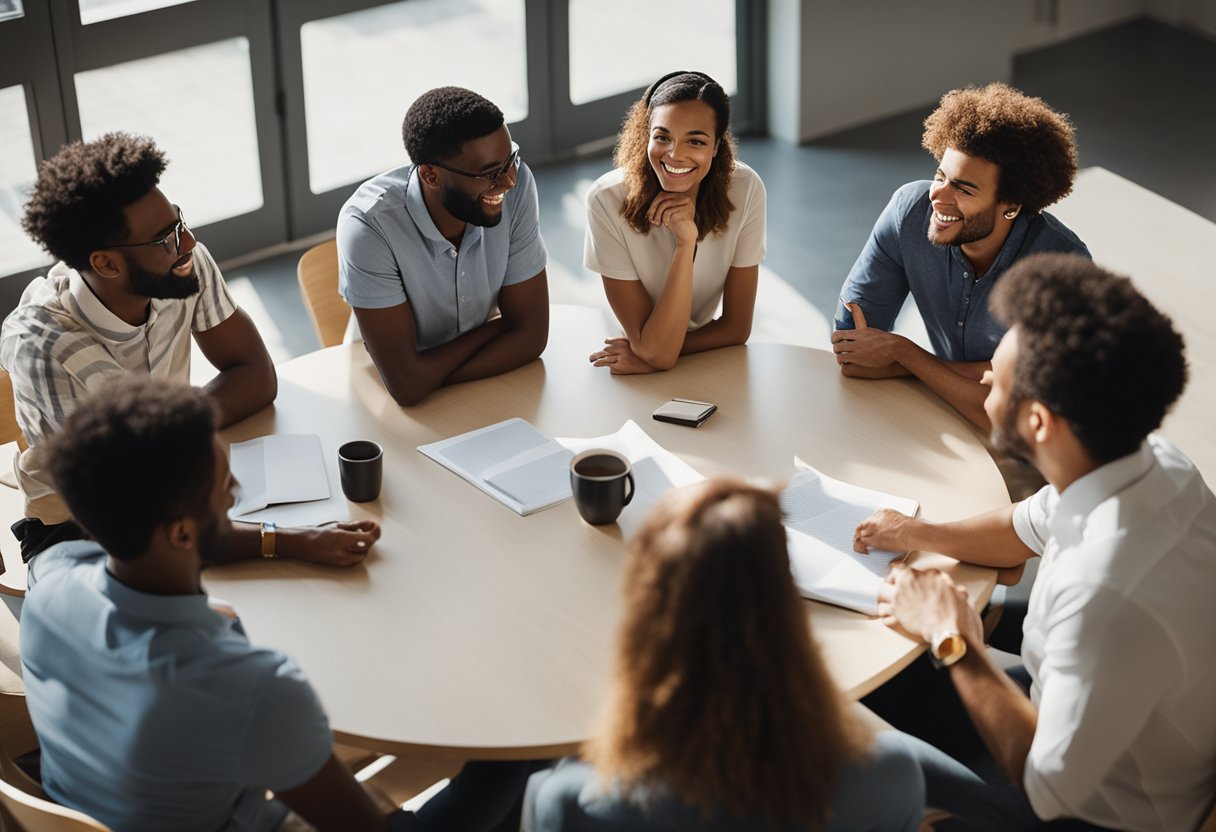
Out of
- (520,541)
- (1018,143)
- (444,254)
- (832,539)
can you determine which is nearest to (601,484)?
(520,541)

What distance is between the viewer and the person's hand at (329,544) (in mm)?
2154

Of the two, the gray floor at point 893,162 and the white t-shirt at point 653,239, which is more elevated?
the white t-shirt at point 653,239

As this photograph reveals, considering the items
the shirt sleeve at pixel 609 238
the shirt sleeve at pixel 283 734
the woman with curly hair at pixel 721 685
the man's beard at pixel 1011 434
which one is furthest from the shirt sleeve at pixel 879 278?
the shirt sleeve at pixel 283 734

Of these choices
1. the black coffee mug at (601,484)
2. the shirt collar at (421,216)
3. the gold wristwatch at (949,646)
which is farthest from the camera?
the shirt collar at (421,216)

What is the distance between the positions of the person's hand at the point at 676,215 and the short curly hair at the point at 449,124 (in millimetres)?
397

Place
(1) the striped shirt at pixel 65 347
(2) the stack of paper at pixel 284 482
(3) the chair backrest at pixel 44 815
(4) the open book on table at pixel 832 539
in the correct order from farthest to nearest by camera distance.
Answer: (1) the striped shirt at pixel 65 347 → (2) the stack of paper at pixel 284 482 → (4) the open book on table at pixel 832 539 → (3) the chair backrest at pixel 44 815

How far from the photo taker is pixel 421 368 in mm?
2658

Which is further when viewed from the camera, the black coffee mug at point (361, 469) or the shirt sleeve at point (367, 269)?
the shirt sleeve at point (367, 269)

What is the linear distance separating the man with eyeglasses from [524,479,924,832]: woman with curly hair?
4.08ft

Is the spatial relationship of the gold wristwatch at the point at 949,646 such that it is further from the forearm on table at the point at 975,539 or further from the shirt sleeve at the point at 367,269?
the shirt sleeve at the point at 367,269

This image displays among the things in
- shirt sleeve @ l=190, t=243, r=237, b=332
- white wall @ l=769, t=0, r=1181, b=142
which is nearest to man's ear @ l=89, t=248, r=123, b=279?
shirt sleeve @ l=190, t=243, r=237, b=332

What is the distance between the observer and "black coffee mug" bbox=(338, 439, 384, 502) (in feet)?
7.48

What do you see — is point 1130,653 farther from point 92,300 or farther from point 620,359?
point 92,300

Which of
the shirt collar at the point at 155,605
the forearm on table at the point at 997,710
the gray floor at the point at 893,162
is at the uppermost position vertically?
the shirt collar at the point at 155,605
